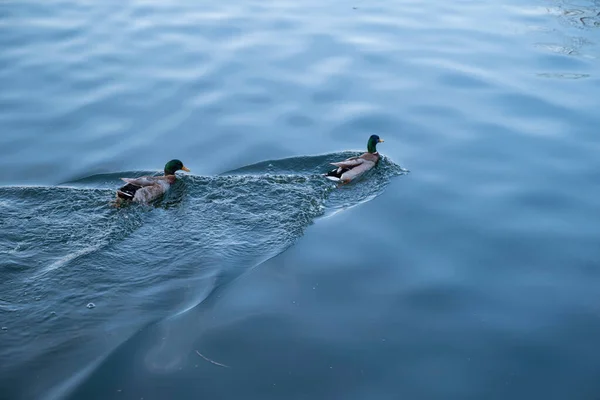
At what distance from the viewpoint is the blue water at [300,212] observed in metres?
6.82

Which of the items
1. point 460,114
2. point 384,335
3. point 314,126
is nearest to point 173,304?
point 384,335

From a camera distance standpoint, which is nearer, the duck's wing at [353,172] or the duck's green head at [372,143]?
the duck's wing at [353,172]

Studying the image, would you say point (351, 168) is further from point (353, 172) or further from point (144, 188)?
point (144, 188)

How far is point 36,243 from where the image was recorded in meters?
Result: 8.34

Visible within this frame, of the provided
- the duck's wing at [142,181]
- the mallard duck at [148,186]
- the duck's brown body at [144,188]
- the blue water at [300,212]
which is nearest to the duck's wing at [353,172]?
the blue water at [300,212]

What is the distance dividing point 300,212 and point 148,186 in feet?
6.11

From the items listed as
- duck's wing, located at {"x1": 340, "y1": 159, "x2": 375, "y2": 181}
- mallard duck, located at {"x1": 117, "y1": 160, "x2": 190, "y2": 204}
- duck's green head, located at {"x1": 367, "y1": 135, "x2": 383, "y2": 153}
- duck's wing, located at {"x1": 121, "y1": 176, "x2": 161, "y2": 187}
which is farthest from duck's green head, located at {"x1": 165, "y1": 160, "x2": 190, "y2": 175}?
duck's green head, located at {"x1": 367, "y1": 135, "x2": 383, "y2": 153}

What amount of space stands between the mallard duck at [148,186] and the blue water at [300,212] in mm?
212

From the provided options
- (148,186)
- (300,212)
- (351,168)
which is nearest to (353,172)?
(351,168)

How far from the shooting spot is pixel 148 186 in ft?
31.1

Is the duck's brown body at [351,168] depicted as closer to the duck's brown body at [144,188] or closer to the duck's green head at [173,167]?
the duck's green head at [173,167]

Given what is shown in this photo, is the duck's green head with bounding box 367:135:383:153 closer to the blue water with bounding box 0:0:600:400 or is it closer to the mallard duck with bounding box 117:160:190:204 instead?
the blue water with bounding box 0:0:600:400

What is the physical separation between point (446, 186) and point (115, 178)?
4.17 meters

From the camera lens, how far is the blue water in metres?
6.82
